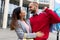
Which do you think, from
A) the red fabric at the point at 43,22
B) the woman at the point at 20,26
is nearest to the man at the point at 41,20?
the red fabric at the point at 43,22

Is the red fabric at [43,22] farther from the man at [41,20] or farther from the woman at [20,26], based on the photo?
the woman at [20,26]

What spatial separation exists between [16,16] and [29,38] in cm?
40

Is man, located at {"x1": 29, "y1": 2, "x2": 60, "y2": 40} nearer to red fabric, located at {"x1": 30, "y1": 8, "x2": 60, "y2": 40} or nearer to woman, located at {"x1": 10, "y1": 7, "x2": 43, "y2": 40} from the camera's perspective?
red fabric, located at {"x1": 30, "y1": 8, "x2": 60, "y2": 40}

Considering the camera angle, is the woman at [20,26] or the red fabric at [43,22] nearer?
the woman at [20,26]

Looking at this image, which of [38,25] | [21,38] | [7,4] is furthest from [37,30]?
[7,4]

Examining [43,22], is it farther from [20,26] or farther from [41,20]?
[20,26]

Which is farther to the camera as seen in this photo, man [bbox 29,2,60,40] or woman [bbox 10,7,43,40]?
man [bbox 29,2,60,40]

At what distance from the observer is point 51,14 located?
3.19m

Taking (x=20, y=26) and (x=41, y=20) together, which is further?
Result: (x=41, y=20)

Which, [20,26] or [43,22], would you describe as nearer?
[20,26]

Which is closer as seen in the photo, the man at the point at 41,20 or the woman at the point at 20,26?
the woman at the point at 20,26

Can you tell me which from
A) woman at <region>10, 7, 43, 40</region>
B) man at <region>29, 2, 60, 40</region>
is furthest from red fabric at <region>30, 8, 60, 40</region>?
woman at <region>10, 7, 43, 40</region>

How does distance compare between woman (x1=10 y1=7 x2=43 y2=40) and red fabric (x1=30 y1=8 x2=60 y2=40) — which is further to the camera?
red fabric (x1=30 y1=8 x2=60 y2=40)

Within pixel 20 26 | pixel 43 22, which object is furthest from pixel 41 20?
pixel 20 26
